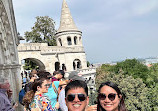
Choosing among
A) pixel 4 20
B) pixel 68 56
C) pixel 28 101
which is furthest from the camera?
pixel 68 56

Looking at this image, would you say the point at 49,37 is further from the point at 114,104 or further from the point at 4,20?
the point at 114,104

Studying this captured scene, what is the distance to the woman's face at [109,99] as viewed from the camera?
2275 millimetres

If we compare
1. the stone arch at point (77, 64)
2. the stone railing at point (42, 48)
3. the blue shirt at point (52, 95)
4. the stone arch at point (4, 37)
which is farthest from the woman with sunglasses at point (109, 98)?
the stone arch at point (77, 64)

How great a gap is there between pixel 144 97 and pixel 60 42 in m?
18.6

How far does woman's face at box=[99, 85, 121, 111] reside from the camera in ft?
7.47

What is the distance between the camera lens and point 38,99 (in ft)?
10.1

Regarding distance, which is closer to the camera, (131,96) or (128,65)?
(131,96)

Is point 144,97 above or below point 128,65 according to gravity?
below

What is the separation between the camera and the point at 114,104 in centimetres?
230

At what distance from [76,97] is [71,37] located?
24.3 metres

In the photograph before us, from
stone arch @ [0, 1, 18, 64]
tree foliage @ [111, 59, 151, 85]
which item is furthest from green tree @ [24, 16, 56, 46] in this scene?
stone arch @ [0, 1, 18, 64]

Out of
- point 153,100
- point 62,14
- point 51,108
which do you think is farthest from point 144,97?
point 62,14

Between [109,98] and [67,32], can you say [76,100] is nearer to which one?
[109,98]

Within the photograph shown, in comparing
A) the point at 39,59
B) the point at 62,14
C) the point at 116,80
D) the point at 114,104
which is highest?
the point at 62,14
